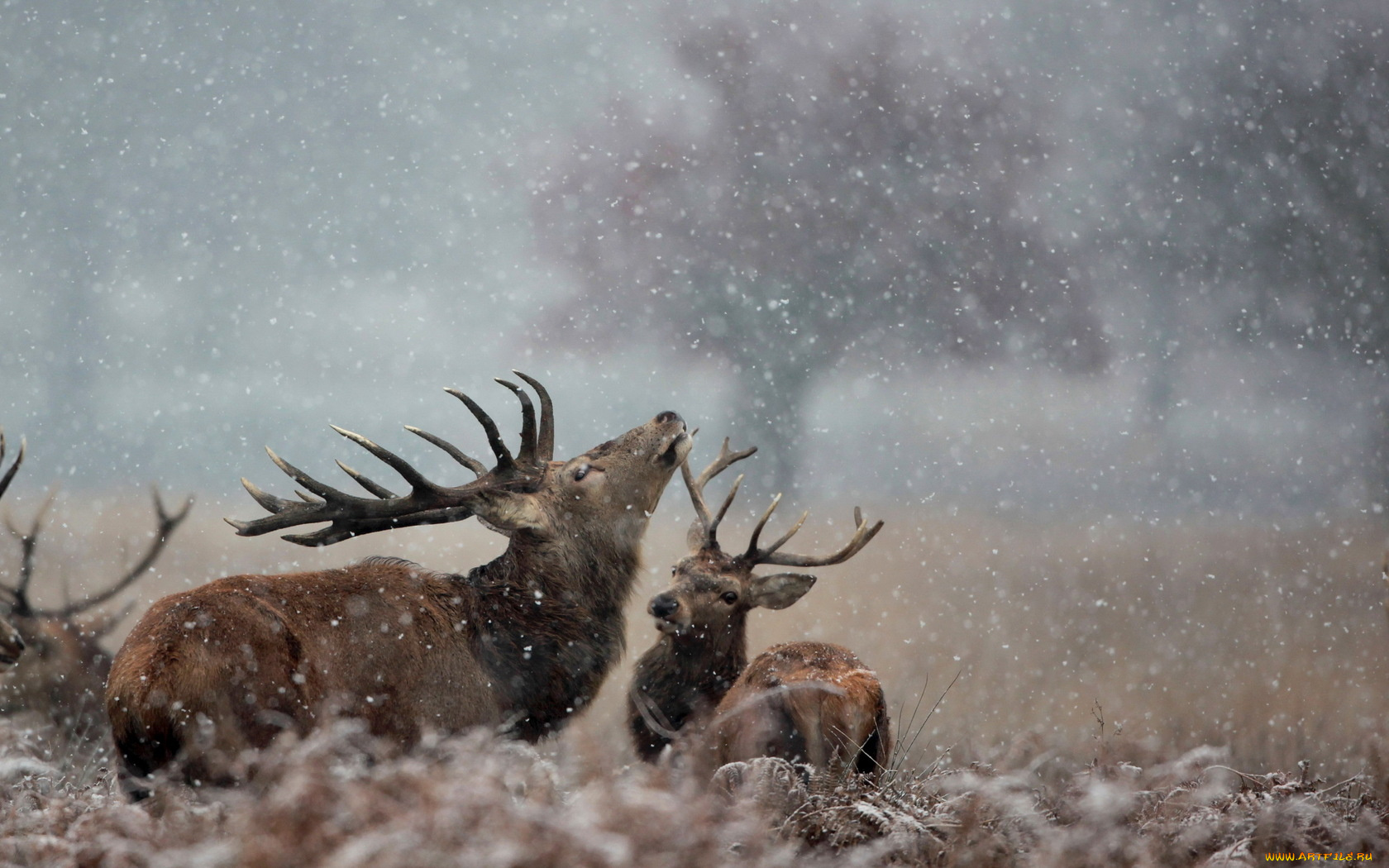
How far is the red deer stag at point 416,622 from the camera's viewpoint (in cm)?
393

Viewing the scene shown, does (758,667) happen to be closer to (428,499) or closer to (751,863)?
(428,499)

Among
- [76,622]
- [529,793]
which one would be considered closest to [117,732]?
[529,793]

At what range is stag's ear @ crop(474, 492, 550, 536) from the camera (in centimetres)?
584

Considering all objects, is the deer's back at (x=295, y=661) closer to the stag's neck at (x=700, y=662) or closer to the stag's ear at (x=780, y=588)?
the stag's neck at (x=700, y=662)

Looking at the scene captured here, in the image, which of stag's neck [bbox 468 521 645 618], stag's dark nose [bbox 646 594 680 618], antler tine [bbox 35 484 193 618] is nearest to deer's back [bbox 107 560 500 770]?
stag's neck [bbox 468 521 645 618]

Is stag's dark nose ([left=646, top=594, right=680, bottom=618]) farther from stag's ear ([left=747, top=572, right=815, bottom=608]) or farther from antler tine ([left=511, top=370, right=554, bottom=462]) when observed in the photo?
antler tine ([left=511, top=370, right=554, bottom=462])

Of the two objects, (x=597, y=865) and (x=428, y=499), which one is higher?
(x=428, y=499)

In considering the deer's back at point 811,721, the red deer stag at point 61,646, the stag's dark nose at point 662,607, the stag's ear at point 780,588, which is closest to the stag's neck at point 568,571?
the stag's dark nose at point 662,607

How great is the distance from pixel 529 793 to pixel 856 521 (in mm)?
5469

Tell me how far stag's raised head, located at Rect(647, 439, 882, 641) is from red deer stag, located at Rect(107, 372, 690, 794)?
0.79 meters

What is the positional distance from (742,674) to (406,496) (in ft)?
7.99

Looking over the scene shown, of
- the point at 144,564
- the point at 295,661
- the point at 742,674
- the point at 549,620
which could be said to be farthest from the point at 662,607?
the point at 144,564

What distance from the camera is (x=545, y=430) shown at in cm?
634

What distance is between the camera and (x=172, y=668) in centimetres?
390
